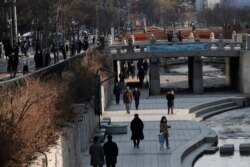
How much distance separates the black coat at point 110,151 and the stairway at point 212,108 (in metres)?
19.4

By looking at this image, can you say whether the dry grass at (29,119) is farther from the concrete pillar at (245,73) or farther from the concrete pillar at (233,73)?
the concrete pillar at (233,73)

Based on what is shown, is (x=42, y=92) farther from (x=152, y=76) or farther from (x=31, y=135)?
(x=152, y=76)

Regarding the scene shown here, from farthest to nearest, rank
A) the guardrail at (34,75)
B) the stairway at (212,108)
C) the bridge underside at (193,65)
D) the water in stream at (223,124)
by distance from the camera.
A: the bridge underside at (193,65)
the stairway at (212,108)
the water in stream at (223,124)
the guardrail at (34,75)

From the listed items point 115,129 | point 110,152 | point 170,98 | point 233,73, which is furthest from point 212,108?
point 110,152

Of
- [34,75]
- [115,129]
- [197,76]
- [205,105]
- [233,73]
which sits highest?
[34,75]

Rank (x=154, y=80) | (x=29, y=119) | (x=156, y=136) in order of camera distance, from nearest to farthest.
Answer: (x=29, y=119), (x=156, y=136), (x=154, y=80)

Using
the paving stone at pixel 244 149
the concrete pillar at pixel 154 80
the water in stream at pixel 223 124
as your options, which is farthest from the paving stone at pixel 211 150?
the concrete pillar at pixel 154 80

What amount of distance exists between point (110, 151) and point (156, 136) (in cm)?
1055

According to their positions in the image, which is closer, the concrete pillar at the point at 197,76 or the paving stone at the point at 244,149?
the paving stone at the point at 244,149

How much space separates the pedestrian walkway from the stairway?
0.61 meters

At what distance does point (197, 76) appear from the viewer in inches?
2136

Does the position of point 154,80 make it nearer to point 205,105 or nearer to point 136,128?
point 205,105

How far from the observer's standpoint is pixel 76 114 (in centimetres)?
2197

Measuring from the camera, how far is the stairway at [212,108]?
40297mm
